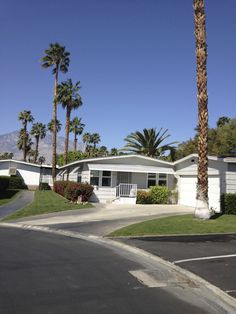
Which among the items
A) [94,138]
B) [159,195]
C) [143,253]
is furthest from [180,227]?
[94,138]

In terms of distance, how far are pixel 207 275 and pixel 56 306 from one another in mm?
3707

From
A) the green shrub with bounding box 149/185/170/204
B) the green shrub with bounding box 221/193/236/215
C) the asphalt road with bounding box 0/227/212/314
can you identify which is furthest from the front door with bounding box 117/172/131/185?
the asphalt road with bounding box 0/227/212/314

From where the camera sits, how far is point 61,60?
4812 cm

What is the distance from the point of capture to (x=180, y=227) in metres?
15.7

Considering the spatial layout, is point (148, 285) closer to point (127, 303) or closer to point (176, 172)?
point (127, 303)

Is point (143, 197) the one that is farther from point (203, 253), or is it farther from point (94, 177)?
point (203, 253)

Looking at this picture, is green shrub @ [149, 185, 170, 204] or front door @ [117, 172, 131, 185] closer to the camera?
green shrub @ [149, 185, 170, 204]

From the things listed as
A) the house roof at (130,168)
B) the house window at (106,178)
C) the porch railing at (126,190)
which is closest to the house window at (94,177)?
the house window at (106,178)

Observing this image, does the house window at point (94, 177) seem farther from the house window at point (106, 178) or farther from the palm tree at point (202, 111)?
the palm tree at point (202, 111)

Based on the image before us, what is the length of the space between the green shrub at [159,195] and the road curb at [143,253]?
13477 millimetres

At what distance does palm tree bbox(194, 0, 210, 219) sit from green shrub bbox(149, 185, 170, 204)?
33.8ft

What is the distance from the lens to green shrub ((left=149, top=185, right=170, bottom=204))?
2836 centimetres

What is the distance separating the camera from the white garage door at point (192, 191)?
73.8 feet

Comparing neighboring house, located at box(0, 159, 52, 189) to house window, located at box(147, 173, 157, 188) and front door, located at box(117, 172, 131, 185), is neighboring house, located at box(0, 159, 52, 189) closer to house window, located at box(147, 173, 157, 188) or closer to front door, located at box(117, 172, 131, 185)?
front door, located at box(117, 172, 131, 185)
